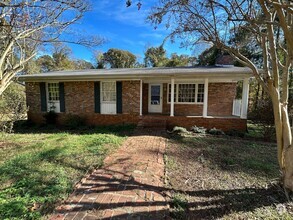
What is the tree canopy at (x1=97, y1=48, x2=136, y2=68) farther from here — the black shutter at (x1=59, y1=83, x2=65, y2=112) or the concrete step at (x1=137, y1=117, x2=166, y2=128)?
the concrete step at (x1=137, y1=117, x2=166, y2=128)

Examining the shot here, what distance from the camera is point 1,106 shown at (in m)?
6.24

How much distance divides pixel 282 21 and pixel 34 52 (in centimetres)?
928

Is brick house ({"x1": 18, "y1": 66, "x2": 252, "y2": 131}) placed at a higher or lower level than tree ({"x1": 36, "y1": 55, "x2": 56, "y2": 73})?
lower

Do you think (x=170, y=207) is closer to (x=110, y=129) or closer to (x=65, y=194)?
→ (x=65, y=194)

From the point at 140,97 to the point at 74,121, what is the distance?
369 centimetres

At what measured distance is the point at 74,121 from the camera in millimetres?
8680

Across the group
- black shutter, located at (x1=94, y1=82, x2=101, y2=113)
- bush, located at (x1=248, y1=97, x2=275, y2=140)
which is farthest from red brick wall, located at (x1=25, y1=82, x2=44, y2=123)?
bush, located at (x1=248, y1=97, x2=275, y2=140)

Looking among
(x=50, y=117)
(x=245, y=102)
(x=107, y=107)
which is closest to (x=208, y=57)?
(x=245, y=102)

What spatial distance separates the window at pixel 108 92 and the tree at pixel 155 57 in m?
17.5

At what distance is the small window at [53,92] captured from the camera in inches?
373

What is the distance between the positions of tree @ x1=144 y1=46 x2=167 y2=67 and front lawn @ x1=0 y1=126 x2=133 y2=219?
21433mm

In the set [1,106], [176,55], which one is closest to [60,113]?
[1,106]

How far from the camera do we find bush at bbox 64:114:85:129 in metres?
8.65

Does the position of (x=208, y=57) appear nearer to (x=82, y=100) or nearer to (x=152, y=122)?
(x=152, y=122)
